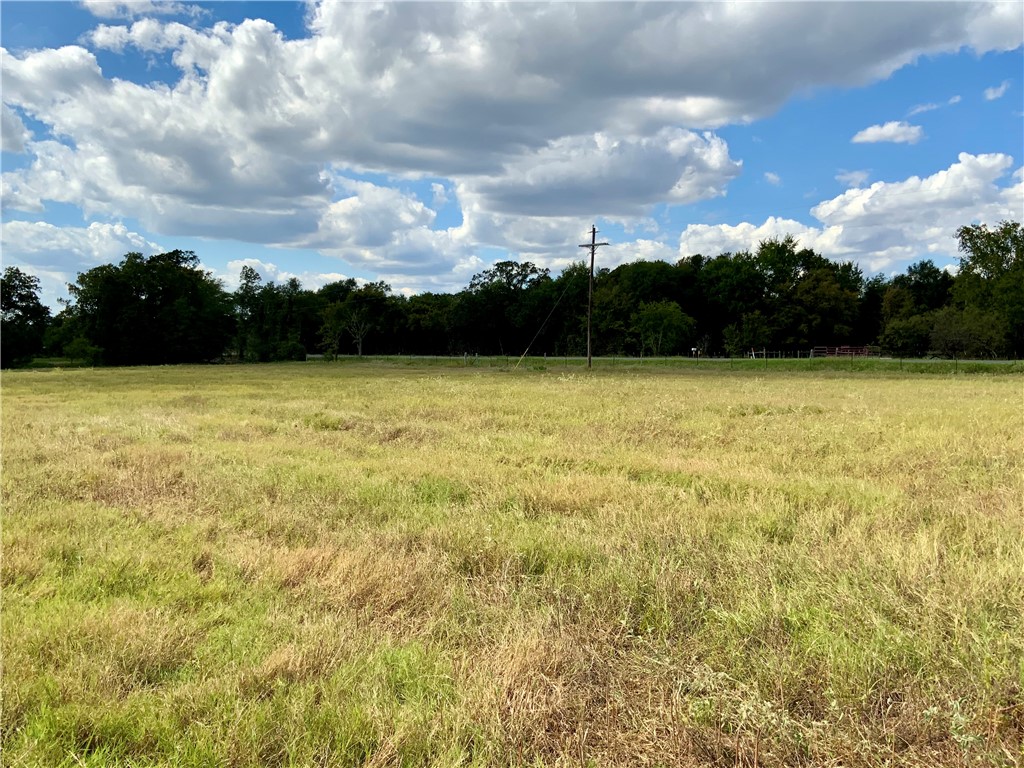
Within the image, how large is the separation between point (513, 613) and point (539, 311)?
10065cm

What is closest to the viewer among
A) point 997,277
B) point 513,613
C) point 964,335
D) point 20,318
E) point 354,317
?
point 513,613

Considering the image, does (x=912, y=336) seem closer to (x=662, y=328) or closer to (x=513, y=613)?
(x=662, y=328)

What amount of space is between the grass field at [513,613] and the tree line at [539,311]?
67.1 m

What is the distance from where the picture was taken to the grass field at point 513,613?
118 inches

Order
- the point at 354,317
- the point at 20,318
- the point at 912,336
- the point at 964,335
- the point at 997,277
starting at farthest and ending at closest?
the point at 354,317, the point at 20,318, the point at 997,277, the point at 912,336, the point at 964,335

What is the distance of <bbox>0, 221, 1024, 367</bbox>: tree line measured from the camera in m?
79.8

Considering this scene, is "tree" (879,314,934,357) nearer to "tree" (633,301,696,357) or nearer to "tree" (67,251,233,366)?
"tree" (633,301,696,357)

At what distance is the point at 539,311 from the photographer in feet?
341

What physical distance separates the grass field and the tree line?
67.1 m

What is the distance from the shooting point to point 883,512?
21.8ft

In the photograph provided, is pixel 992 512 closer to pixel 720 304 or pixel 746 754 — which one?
pixel 746 754

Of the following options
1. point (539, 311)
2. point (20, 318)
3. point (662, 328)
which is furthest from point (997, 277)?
point (20, 318)

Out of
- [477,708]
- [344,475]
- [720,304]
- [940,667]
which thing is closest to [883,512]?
[940,667]

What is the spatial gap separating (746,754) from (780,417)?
14.1 metres
